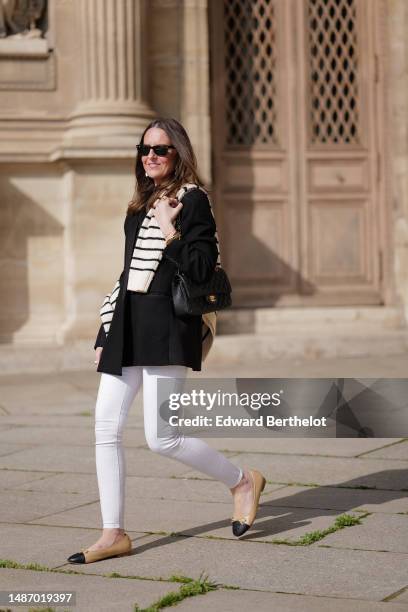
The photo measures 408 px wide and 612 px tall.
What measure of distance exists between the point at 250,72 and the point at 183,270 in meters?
9.37

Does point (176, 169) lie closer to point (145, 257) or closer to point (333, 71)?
point (145, 257)

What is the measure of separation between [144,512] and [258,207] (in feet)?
27.4

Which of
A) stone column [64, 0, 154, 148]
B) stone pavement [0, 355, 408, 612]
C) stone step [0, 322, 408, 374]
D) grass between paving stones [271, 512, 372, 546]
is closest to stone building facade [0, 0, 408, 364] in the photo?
stone column [64, 0, 154, 148]

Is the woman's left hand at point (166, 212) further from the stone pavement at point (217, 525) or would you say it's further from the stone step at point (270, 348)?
the stone step at point (270, 348)

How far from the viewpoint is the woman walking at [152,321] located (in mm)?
5176

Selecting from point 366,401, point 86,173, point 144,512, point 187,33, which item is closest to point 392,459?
point 366,401

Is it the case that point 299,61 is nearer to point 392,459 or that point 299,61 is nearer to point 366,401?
point 366,401

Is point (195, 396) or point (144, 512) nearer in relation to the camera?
point (195, 396)

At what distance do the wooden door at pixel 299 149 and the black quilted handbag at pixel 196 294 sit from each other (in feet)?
28.7

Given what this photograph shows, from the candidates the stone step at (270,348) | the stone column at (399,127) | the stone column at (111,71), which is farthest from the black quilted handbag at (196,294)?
the stone column at (399,127)

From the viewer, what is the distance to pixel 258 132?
46.6 feet

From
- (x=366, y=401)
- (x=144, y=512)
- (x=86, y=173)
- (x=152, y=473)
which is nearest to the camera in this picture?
(x=144, y=512)

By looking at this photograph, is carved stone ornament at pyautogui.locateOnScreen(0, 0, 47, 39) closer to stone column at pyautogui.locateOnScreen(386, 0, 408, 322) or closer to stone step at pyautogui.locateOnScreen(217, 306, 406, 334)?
stone step at pyautogui.locateOnScreen(217, 306, 406, 334)

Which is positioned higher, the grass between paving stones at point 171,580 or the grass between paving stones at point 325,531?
the grass between paving stones at point 171,580
